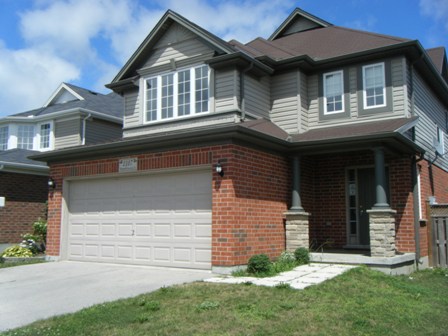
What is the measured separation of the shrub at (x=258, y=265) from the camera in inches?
397

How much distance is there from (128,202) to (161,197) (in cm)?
123

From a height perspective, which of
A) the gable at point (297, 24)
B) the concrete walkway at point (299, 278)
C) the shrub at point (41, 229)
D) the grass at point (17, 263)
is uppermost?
the gable at point (297, 24)

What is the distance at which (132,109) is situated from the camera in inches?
624

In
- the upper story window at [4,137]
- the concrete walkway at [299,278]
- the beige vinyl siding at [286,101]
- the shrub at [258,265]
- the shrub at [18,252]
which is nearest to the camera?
the concrete walkway at [299,278]

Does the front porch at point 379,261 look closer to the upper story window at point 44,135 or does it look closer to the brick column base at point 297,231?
the brick column base at point 297,231

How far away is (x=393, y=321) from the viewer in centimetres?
666

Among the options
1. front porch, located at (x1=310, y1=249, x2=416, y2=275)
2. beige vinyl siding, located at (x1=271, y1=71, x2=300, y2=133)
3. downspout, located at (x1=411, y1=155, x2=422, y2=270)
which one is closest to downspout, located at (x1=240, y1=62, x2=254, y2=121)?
beige vinyl siding, located at (x1=271, y1=71, x2=300, y2=133)

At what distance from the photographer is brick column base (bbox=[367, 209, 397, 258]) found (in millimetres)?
11008

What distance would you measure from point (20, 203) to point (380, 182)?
13787mm

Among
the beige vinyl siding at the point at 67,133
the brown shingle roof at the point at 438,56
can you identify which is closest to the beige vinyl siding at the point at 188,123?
the beige vinyl siding at the point at 67,133

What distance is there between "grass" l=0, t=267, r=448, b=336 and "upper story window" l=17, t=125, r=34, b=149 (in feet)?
53.3

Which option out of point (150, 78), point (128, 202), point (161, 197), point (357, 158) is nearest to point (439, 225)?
point (357, 158)

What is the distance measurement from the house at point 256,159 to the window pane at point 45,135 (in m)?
7.41

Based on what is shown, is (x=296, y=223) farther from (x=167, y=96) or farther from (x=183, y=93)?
(x=167, y=96)
